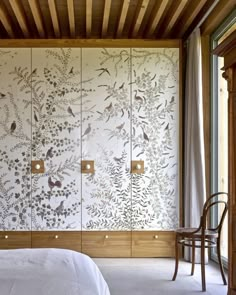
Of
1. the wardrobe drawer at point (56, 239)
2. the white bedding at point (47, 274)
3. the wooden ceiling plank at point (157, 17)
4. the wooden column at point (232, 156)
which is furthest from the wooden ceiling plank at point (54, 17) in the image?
the white bedding at point (47, 274)

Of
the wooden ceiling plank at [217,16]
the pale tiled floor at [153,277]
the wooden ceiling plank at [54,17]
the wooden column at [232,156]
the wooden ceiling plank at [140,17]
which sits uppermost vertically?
the wooden ceiling plank at [54,17]

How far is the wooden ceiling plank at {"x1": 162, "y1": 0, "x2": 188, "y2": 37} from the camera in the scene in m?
4.49

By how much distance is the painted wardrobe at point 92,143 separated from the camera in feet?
17.5

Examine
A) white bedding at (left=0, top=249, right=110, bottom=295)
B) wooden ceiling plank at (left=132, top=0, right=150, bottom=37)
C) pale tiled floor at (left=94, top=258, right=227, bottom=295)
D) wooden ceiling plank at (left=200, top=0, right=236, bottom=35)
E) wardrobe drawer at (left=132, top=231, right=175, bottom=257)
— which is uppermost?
wooden ceiling plank at (left=132, top=0, right=150, bottom=37)

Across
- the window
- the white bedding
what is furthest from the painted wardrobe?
the white bedding

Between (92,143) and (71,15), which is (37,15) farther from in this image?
(92,143)

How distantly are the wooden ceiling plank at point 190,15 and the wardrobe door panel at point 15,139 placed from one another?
1916 millimetres

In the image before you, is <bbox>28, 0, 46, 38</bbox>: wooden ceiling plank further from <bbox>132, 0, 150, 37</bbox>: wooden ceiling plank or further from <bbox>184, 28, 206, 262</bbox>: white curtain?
<bbox>184, 28, 206, 262</bbox>: white curtain

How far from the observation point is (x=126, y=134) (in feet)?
17.6

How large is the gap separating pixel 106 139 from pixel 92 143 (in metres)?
0.18

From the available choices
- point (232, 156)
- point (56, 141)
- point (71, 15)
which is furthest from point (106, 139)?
point (232, 156)

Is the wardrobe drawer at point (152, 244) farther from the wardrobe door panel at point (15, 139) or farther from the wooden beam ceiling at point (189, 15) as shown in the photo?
the wooden beam ceiling at point (189, 15)

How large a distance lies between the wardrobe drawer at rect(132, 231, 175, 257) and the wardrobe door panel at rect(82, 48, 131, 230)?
20 cm

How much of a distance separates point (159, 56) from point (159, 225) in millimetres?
2105
